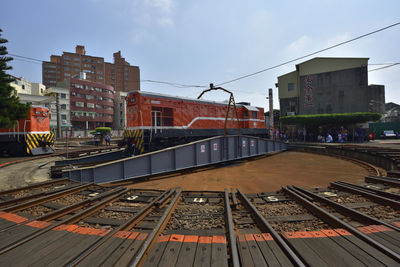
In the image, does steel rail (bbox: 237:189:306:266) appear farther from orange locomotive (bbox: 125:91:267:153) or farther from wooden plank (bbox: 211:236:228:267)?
orange locomotive (bbox: 125:91:267:153)

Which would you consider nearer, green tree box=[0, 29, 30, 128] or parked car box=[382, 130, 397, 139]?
green tree box=[0, 29, 30, 128]

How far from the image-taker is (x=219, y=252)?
2537 millimetres

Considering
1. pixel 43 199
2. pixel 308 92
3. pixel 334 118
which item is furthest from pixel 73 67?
pixel 334 118

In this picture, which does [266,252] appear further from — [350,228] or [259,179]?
[259,179]

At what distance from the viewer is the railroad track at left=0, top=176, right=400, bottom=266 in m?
2.42

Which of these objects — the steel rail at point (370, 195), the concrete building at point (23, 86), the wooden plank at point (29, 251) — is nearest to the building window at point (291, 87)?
the steel rail at point (370, 195)

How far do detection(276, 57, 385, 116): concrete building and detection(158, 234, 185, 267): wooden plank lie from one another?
3618cm

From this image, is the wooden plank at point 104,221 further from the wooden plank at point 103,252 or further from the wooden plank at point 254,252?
the wooden plank at point 254,252

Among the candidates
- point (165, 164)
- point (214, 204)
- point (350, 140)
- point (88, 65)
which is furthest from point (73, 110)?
point (350, 140)

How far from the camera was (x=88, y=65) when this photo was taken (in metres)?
80.3

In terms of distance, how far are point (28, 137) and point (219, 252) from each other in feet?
56.1

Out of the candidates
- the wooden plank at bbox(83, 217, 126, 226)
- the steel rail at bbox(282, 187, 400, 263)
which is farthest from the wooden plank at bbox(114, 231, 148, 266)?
the steel rail at bbox(282, 187, 400, 263)

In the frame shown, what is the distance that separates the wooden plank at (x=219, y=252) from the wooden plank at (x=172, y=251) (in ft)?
1.65

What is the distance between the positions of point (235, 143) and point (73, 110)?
5497cm
